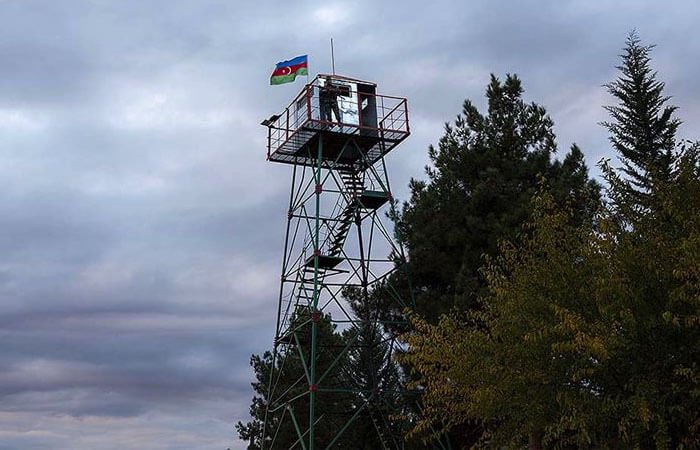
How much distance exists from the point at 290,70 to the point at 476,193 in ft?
25.1

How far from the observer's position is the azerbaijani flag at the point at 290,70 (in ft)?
98.2

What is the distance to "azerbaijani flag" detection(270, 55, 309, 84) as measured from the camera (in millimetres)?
29938

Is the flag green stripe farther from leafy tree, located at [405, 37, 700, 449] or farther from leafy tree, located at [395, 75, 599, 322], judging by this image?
leafy tree, located at [405, 37, 700, 449]

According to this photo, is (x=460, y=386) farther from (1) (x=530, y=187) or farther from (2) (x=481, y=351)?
(1) (x=530, y=187)

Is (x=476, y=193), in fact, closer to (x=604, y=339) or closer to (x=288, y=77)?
(x=288, y=77)

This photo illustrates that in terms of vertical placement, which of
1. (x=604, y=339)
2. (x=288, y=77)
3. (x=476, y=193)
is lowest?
(x=604, y=339)

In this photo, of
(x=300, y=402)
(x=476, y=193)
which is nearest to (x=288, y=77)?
(x=476, y=193)

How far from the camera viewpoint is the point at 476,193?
32.1 metres

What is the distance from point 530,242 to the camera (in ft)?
70.0

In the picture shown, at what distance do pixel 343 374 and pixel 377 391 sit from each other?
457 inches

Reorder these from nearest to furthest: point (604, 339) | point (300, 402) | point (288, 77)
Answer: point (604, 339) → point (288, 77) → point (300, 402)

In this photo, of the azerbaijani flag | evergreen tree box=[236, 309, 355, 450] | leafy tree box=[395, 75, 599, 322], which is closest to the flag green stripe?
the azerbaijani flag

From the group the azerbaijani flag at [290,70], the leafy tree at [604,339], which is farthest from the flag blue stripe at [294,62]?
the leafy tree at [604,339]

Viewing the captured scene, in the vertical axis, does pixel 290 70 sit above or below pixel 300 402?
above
